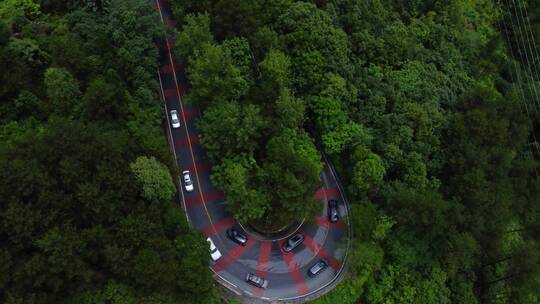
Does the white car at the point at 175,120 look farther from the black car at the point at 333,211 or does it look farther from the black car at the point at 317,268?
the black car at the point at 317,268

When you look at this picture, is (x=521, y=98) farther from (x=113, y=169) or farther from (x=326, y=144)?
(x=113, y=169)

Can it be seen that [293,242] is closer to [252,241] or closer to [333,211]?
[252,241]

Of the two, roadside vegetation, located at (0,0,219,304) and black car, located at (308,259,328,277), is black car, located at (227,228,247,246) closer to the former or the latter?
roadside vegetation, located at (0,0,219,304)

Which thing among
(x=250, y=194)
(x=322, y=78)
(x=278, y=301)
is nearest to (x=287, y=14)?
(x=322, y=78)

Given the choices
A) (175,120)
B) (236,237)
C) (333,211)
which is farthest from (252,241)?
(175,120)

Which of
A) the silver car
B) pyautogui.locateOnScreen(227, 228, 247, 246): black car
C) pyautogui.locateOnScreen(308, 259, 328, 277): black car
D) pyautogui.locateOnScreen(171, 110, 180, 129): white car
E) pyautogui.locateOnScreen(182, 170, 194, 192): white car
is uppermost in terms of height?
pyautogui.locateOnScreen(171, 110, 180, 129): white car

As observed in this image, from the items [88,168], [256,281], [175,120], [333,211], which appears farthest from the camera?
[175,120]

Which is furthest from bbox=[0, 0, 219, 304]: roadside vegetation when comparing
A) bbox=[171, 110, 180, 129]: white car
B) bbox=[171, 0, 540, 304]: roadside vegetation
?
bbox=[171, 0, 540, 304]: roadside vegetation
